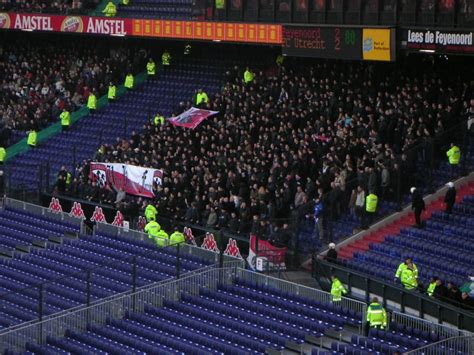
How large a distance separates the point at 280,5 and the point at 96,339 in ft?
50.7

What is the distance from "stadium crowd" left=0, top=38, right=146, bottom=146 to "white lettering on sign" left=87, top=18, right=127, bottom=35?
7.01 ft

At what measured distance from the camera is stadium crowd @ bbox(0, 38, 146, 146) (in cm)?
5253

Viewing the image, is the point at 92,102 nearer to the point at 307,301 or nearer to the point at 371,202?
the point at 371,202

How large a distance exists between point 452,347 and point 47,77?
98.0 ft

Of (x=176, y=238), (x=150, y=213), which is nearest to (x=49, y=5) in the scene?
(x=150, y=213)

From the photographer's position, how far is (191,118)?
46.2 metres

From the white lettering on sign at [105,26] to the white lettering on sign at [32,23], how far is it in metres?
2.52

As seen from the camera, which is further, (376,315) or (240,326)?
(240,326)

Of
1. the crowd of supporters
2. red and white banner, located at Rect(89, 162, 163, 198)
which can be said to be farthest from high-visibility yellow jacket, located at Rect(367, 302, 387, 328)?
the crowd of supporters

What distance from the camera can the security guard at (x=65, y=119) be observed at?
Result: 5100 centimetres

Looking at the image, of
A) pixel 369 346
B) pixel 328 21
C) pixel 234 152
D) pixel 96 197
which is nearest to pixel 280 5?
pixel 328 21

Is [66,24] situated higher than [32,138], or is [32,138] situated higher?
[66,24]

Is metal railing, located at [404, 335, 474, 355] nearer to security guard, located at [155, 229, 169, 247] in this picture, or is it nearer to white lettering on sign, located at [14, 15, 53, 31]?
security guard, located at [155, 229, 169, 247]

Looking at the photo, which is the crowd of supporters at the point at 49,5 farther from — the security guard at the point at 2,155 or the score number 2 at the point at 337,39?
the score number 2 at the point at 337,39
